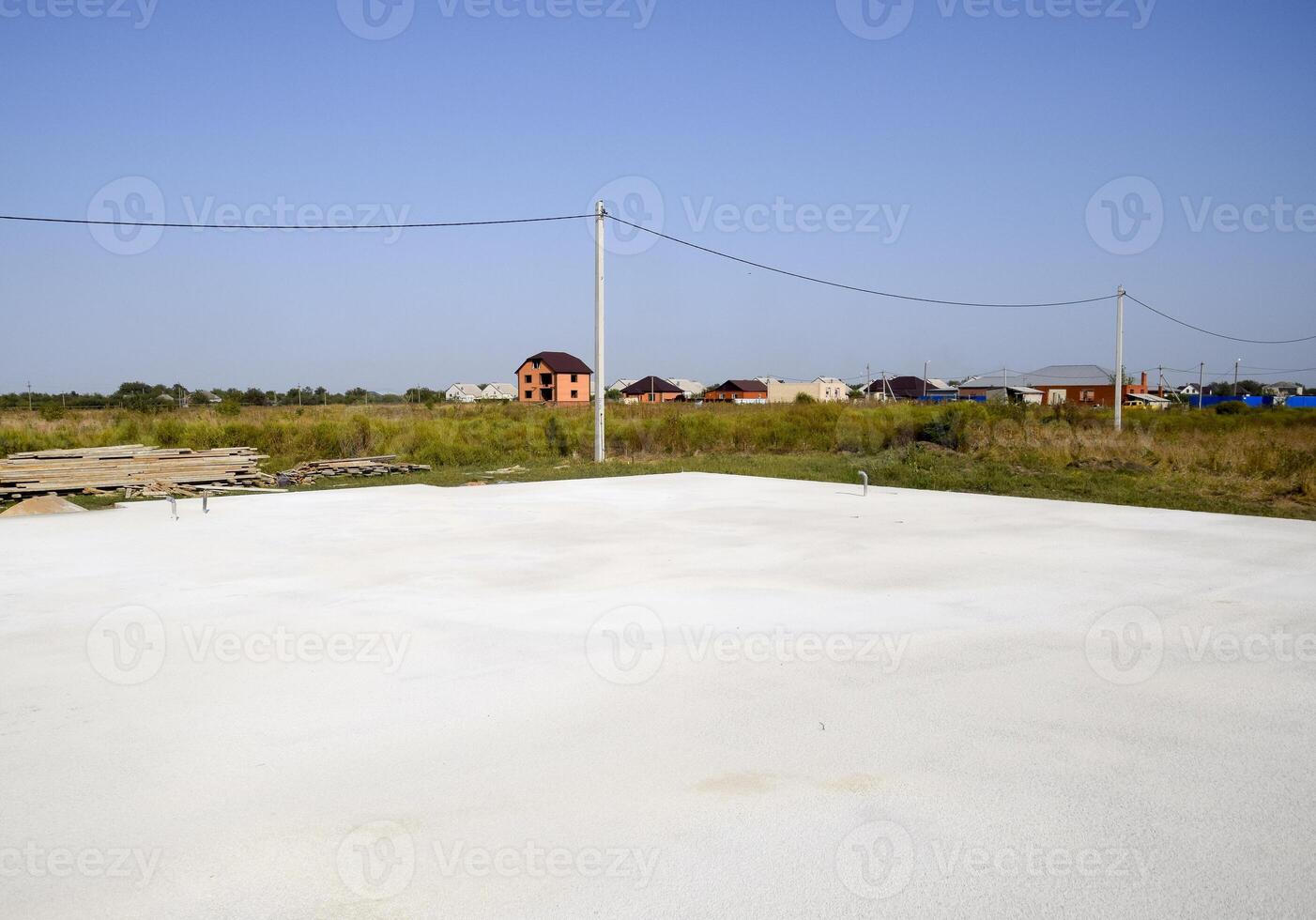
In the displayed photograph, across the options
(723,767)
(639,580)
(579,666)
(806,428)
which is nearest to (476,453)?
(806,428)

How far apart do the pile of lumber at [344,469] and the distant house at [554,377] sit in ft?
151

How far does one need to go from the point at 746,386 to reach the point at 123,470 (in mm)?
71376

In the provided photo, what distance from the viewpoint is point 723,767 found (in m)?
3.67

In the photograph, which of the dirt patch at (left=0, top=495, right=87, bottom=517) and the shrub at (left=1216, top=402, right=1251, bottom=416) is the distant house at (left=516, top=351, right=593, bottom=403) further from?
the dirt patch at (left=0, top=495, right=87, bottom=517)

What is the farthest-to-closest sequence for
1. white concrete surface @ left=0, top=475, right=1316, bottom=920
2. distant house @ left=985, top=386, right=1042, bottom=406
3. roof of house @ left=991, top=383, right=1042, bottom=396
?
1. roof of house @ left=991, top=383, right=1042, bottom=396
2. distant house @ left=985, top=386, right=1042, bottom=406
3. white concrete surface @ left=0, top=475, right=1316, bottom=920

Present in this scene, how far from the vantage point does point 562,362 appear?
65.9 metres

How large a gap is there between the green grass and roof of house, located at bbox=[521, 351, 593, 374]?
33885 mm

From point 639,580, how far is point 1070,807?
4.29m

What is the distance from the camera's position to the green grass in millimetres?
14516

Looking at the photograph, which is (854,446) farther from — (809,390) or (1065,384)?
(809,390)

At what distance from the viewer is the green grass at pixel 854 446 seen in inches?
571

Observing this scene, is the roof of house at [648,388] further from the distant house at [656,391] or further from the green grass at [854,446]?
the green grass at [854,446]

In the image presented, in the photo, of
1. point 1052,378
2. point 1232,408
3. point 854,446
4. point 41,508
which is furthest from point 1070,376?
point 41,508

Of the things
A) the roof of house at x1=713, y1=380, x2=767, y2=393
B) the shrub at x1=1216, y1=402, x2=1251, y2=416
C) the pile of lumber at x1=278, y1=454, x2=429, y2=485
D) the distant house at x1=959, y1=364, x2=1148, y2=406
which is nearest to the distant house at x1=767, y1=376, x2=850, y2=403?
the roof of house at x1=713, y1=380, x2=767, y2=393
